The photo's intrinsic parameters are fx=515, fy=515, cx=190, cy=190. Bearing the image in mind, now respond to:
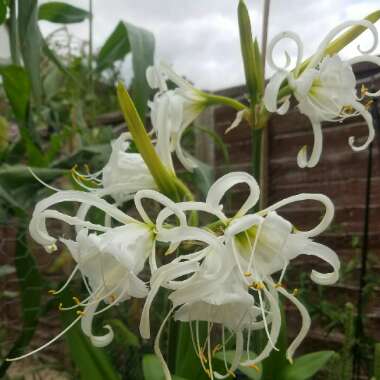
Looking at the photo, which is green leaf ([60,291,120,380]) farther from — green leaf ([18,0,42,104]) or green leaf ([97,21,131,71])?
green leaf ([97,21,131,71])

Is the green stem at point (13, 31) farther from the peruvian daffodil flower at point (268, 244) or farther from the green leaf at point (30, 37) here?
the peruvian daffodil flower at point (268, 244)

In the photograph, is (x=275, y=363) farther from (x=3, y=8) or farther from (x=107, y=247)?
(x=3, y=8)

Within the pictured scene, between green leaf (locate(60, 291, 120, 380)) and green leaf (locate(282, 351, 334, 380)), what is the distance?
186 millimetres

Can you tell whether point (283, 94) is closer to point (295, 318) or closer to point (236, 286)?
point (236, 286)

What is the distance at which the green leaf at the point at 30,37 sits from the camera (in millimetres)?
627

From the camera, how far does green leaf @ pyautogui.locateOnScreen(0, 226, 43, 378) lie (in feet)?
2.44

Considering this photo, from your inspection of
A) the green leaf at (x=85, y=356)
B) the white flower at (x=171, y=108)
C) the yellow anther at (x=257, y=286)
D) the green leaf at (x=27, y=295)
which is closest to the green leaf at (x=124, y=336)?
the green leaf at (x=27, y=295)

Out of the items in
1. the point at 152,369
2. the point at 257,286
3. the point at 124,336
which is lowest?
the point at 124,336

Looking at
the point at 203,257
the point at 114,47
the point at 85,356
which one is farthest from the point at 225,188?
the point at 114,47

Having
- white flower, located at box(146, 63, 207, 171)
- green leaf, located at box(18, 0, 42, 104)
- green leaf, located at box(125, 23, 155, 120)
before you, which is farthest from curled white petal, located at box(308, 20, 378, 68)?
green leaf, located at box(18, 0, 42, 104)

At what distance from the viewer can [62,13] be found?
94cm

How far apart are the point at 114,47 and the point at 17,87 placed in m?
0.24

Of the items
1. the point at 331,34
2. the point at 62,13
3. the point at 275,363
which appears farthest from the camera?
the point at 62,13

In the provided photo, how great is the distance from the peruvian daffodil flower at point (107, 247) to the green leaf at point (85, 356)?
6.1 inches
